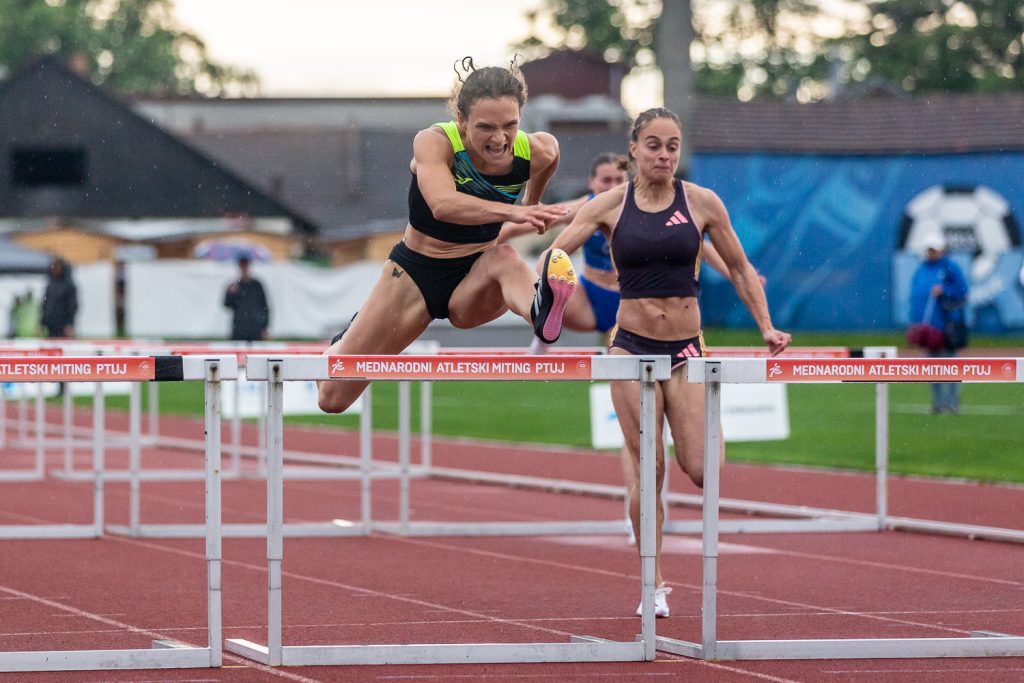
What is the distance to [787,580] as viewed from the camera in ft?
29.0

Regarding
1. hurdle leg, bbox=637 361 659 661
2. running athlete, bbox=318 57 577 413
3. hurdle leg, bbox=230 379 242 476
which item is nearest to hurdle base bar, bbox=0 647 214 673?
running athlete, bbox=318 57 577 413

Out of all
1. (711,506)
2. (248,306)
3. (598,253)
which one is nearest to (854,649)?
(711,506)

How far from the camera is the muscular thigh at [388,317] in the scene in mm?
7074

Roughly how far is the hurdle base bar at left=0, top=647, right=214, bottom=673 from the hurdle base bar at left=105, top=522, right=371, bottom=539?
13.7ft

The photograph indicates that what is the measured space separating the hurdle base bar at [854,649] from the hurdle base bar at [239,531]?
457 centimetres

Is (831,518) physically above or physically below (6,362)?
below

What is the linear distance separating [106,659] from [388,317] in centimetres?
185

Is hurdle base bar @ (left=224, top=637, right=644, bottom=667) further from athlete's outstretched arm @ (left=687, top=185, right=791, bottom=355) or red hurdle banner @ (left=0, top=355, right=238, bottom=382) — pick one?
athlete's outstretched arm @ (left=687, top=185, right=791, bottom=355)

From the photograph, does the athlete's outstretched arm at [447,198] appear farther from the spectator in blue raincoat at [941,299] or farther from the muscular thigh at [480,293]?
the spectator in blue raincoat at [941,299]

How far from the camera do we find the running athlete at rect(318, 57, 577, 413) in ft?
21.0

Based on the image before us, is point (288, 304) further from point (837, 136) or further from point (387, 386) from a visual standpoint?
point (837, 136)

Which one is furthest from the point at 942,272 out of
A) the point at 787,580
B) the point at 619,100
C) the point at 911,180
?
the point at 619,100

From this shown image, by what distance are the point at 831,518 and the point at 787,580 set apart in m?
2.47

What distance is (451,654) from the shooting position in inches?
252
